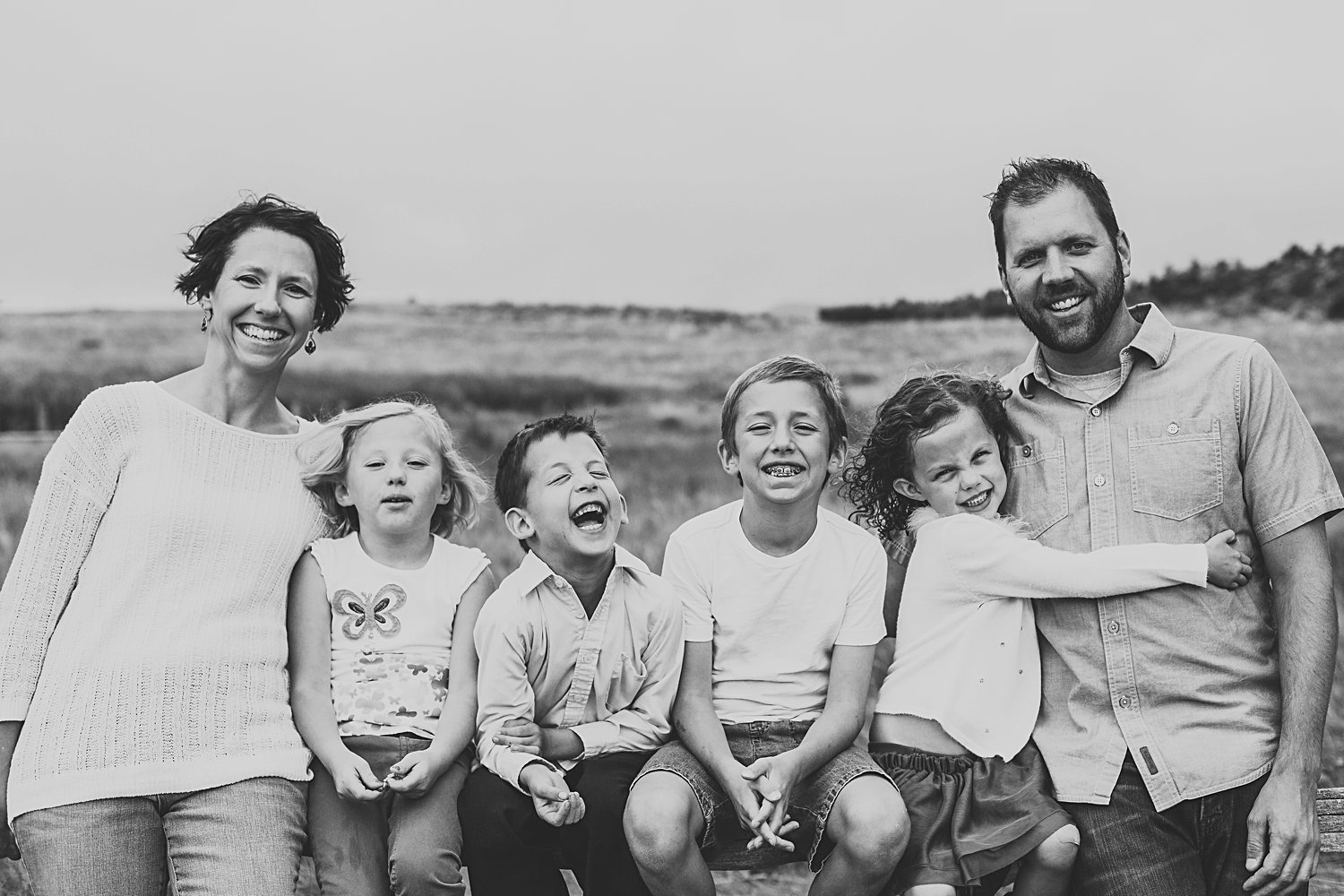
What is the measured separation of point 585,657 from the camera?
9.34ft

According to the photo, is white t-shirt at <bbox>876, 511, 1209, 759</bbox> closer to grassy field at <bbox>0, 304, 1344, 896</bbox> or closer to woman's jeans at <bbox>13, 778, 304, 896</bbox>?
woman's jeans at <bbox>13, 778, 304, 896</bbox>

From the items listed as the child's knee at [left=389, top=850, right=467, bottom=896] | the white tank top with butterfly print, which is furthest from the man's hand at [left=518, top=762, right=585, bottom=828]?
the white tank top with butterfly print

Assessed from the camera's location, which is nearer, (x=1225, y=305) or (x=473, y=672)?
(x=473, y=672)

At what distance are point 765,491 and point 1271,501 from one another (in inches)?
46.1

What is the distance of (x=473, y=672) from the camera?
2.90m

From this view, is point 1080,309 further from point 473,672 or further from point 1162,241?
point 1162,241

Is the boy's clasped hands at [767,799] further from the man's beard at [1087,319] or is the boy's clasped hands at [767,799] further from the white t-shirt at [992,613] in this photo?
the man's beard at [1087,319]

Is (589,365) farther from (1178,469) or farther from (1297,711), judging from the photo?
(1297,711)

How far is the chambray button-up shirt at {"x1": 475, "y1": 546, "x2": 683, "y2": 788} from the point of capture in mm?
2801

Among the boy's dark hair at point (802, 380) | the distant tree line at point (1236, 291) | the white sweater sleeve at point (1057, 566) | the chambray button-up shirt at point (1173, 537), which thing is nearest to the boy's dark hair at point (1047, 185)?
the chambray button-up shirt at point (1173, 537)

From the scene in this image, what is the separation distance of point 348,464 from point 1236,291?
5.55 metres

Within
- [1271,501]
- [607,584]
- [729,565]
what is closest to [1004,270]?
[1271,501]

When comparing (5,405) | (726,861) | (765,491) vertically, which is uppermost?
(5,405)

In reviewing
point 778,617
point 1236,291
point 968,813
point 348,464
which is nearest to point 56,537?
point 348,464
